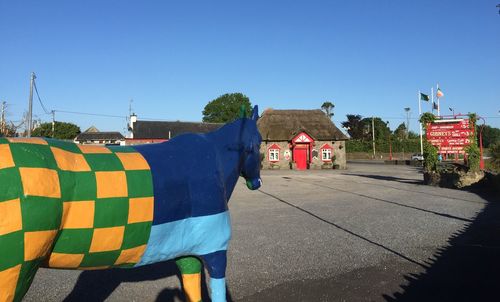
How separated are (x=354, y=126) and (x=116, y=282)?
80.5 m

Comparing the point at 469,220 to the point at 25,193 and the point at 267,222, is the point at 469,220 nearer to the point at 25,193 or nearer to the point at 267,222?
the point at 267,222

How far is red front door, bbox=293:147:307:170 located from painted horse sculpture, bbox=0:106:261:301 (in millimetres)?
35744

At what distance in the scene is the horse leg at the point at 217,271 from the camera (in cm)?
297

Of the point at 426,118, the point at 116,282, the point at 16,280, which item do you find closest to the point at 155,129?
the point at 426,118

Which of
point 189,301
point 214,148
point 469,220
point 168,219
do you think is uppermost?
point 214,148

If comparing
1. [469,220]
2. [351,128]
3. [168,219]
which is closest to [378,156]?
[351,128]

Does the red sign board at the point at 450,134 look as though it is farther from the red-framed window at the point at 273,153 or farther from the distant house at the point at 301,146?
the red-framed window at the point at 273,153

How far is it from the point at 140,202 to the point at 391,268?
4.87 meters

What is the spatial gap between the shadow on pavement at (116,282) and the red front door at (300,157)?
33131 mm

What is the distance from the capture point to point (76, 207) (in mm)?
2266

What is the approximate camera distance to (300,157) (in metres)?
39.1

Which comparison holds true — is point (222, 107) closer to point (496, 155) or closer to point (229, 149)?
point (496, 155)

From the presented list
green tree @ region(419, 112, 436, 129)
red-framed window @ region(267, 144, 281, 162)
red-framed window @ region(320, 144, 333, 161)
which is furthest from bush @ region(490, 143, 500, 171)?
red-framed window @ region(267, 144, 281, 162)

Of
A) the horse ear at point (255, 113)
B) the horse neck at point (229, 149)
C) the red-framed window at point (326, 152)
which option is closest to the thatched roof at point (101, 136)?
the red-framed window at point (326, 152)
